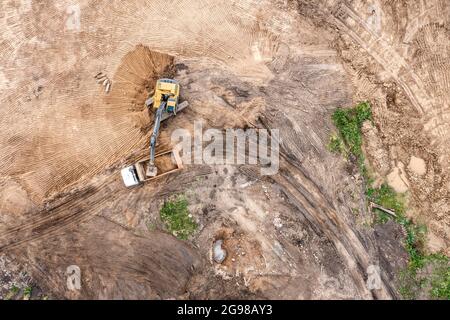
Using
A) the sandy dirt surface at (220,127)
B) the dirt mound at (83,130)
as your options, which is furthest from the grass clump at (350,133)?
the dirt mound at (83,130)

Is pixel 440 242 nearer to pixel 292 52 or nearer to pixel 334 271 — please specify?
pixel 334 271

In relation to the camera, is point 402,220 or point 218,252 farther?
point 402,220

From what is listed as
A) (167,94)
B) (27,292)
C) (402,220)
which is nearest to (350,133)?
(402,220)

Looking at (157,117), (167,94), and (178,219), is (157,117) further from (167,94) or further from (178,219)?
(178,219)

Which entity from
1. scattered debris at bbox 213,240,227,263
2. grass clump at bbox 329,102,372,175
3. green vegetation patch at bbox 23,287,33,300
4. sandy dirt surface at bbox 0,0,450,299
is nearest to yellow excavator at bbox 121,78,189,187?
sandy dirt surface at bbox 0,0,450,299

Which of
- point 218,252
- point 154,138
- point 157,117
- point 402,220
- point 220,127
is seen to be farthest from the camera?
point 220,127

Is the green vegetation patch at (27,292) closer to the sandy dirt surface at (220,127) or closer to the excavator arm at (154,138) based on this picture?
the sandy dirt surface at (220,127)

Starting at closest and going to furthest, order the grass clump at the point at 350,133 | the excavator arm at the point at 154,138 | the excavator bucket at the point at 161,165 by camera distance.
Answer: the excavator arm at the point at 154,138, the excavator bucket at the point at 161,165, the grass clump at the point at 350,133
